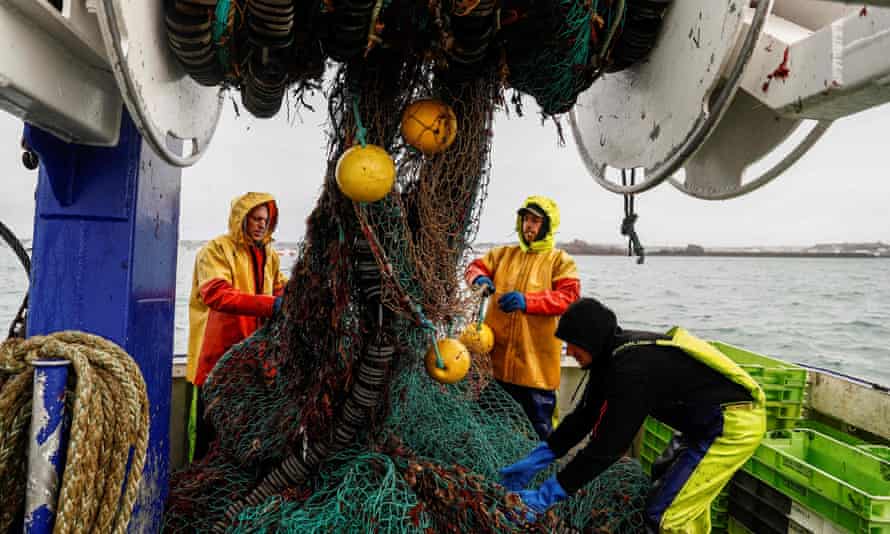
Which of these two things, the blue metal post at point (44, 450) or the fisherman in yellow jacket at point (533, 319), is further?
the fisherman in yellow jacket at point (533, 319)

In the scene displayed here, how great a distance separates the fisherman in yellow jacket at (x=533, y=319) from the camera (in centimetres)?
392

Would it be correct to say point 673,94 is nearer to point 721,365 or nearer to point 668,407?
point 721,365

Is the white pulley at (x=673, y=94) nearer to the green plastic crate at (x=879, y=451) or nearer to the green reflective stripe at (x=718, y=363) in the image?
the green reflective stripe at (x=718, y=363)

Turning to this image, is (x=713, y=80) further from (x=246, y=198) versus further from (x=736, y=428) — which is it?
(x=246, y=198)

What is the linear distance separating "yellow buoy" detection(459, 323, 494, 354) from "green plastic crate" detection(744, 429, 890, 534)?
1.61 m

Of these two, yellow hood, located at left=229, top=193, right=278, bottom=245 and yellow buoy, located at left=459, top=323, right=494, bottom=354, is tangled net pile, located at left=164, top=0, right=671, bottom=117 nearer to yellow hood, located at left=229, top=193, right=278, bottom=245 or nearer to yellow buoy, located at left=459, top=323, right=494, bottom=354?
yellow hood, located at left=229, top=193, right=278, bottom=245

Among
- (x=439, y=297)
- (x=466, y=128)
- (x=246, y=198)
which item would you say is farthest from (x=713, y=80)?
(x=246, y=198)

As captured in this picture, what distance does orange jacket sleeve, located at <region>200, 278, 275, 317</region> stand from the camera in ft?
10.3

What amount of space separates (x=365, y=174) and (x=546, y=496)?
155 cm

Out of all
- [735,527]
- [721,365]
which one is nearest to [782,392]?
[735,527]

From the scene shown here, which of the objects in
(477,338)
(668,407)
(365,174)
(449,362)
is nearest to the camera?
(365,174)

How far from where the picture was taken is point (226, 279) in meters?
3.29

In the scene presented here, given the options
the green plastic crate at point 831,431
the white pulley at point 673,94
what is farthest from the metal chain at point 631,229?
the green plastic crate at point 831,431

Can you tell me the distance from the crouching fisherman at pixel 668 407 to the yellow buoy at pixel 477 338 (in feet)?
2.39
